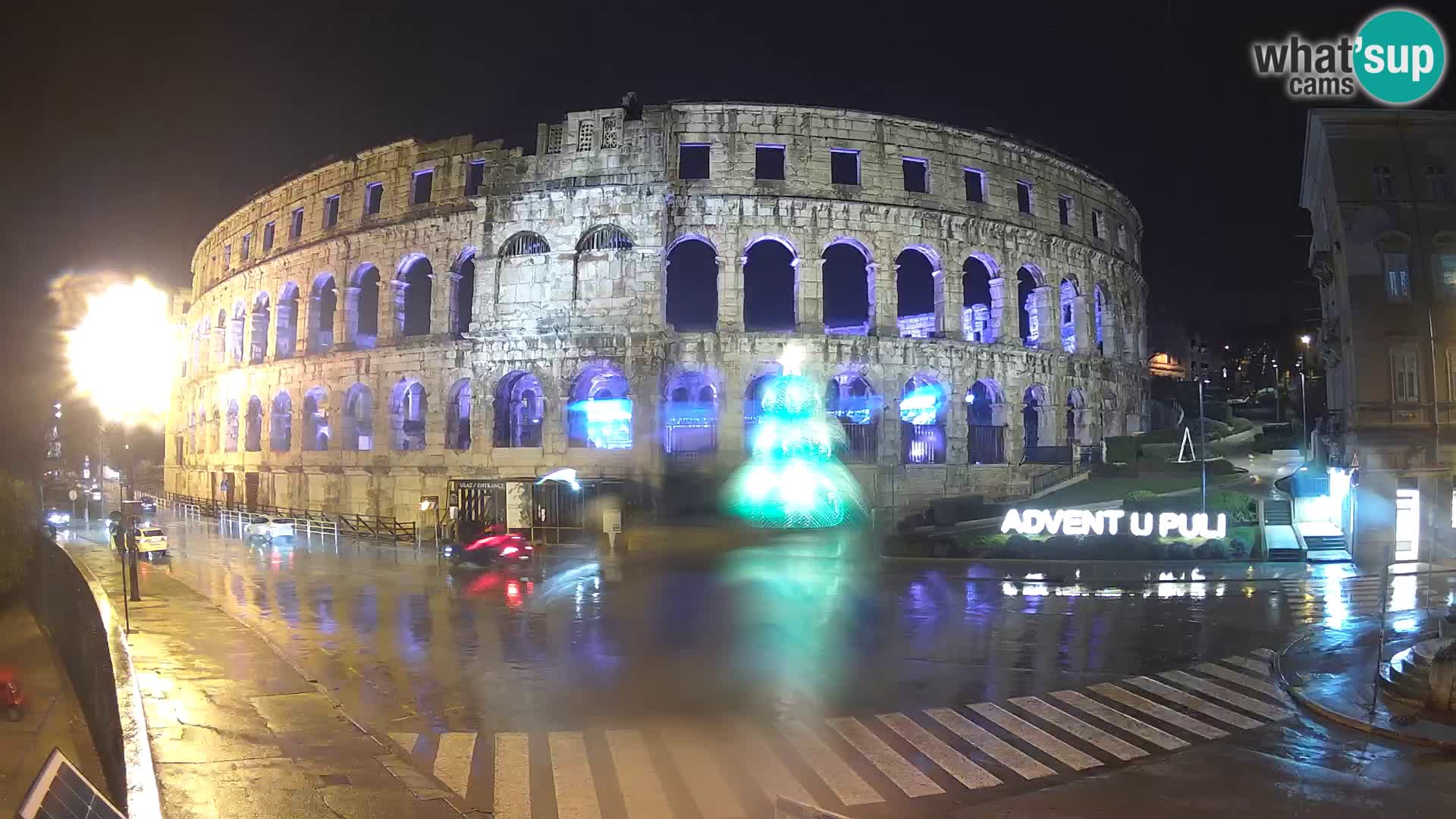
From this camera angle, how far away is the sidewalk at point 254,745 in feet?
25.7

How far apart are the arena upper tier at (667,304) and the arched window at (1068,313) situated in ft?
1.14

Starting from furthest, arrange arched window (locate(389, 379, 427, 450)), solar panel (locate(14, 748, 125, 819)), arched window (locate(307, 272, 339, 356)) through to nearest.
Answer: arched window (locate(307, 272, 339, 356)), arched window (locate(389, 379, 427, 450)), solar panel (locate(14, 748, 125, 819))

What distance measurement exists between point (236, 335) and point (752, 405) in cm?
3403

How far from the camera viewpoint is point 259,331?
49.7m

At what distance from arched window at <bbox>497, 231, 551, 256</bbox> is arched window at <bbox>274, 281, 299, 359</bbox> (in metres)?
16.0

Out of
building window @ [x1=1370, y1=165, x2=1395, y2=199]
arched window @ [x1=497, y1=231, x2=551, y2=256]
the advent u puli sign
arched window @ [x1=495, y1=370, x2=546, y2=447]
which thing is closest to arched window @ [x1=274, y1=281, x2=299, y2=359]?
arched window @ [x1=495, y1=370, x2=546, y2=447]

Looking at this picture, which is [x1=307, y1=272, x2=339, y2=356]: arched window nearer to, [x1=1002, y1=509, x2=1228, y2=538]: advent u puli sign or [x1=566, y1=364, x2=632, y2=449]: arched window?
[x1=566, y1=364, x2=632, y2=449]: arched window

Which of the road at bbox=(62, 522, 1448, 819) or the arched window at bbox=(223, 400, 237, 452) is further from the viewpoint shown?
the arched window at bbox=(223, 400, 237, 452)

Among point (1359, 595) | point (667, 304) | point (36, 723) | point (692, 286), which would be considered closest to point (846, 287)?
point (692, 286)

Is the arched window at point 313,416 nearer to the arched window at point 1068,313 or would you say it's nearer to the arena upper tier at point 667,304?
the arena upper tier at point 667,304

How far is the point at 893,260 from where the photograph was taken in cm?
3712

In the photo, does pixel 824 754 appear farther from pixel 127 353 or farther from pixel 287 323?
pixel 287 323

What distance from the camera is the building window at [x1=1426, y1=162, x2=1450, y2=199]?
94.5 ft

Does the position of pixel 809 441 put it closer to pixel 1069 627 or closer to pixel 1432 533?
pixel 1069 627
